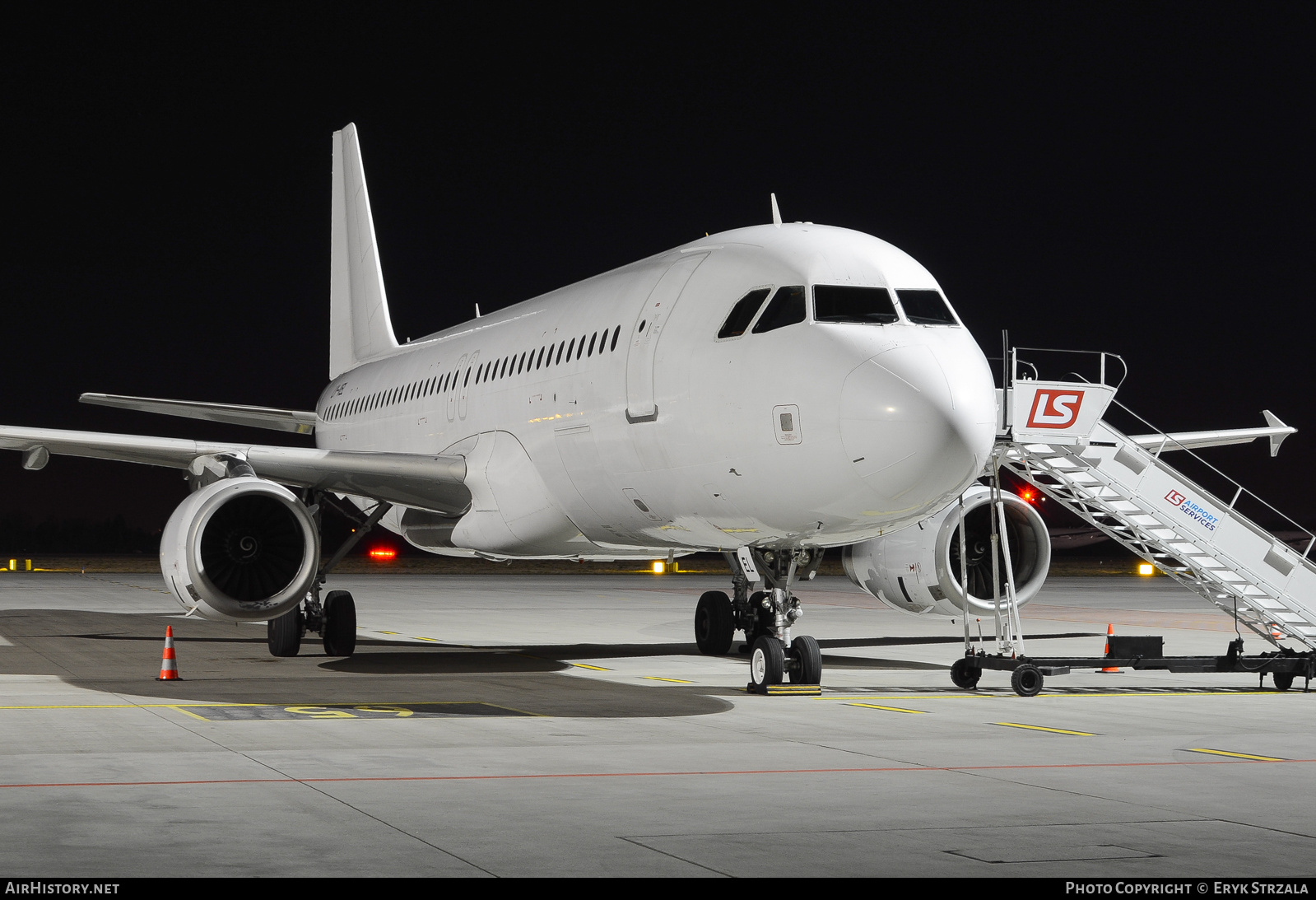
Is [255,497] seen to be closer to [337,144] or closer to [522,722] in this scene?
[522,722]

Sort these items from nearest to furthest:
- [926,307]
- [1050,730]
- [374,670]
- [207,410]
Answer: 1. [1050,730]
2. [926,307]
3. [374,670]
4. [207,410]

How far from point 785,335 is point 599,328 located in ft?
10.7

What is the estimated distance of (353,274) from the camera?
2827 centimetres

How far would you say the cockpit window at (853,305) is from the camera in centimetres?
1217

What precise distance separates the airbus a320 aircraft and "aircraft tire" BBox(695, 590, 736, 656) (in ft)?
0.13

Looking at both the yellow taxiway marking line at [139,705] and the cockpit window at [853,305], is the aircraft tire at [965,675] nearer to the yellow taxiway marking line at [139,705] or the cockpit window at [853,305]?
the cockpit window at [853,305]

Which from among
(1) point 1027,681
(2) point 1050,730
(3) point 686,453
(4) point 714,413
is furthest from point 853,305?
(1) point 1027,681

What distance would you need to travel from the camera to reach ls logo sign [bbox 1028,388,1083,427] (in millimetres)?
14469

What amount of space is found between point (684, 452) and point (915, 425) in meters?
2.59

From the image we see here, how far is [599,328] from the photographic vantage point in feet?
49.1

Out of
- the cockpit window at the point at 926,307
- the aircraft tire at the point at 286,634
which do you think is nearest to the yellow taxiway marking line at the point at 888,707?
the cockpit window at the point at 926,307

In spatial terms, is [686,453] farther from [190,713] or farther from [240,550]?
[240,550]

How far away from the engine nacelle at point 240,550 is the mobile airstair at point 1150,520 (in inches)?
261
